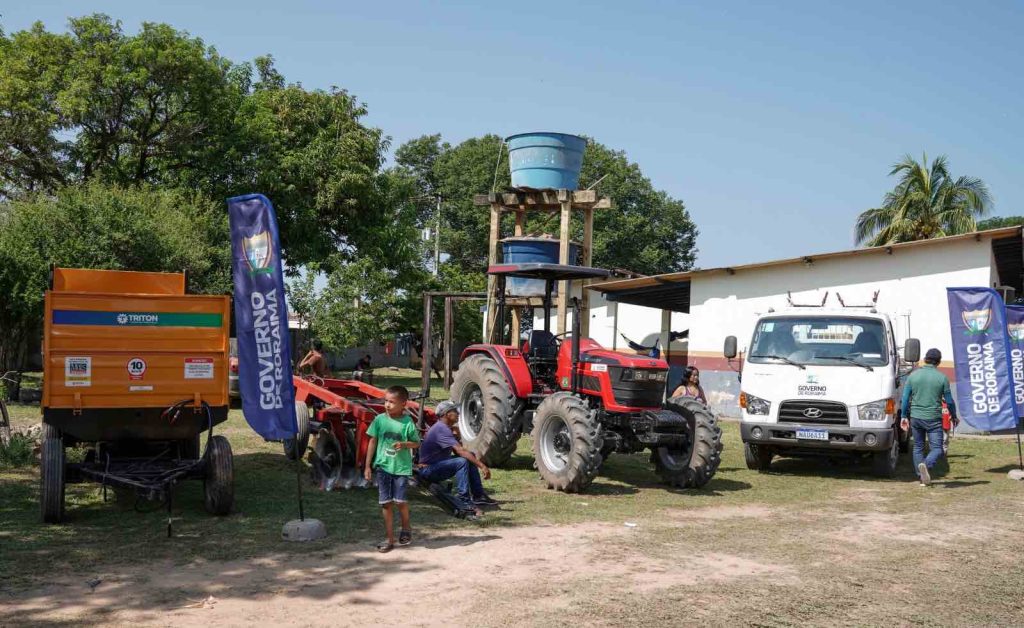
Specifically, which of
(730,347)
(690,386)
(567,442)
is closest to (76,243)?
(690,386)

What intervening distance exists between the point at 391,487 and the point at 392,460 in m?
0.22

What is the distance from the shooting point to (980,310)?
13.2 m

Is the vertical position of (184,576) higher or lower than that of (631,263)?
lower

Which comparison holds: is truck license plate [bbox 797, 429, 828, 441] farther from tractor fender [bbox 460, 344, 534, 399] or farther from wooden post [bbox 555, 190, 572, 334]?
wooden post [bbox 555, 190, 572, 334]

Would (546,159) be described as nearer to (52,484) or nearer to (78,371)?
(78,371)

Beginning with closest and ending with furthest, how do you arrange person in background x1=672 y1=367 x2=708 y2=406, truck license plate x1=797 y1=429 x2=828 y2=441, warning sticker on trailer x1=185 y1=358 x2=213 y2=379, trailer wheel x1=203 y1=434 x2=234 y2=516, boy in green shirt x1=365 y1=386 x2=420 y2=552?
boy in green shirt x1=365 y1=386 x2=420 y2=552
trailer wheel x1=203 y1=434 x2=234 y2=516
warning sticker on trailer x1=185 y1=358 x2=213 y2=379
truck license plate x1=797 y1=429 x2=828 y2=441
person in background x1=672 y1=367 x2=708 y2=406

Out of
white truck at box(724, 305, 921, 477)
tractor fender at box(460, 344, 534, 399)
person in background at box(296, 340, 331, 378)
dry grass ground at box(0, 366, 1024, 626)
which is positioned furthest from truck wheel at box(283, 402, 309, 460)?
white truck at box(724, 305, 921, 477)

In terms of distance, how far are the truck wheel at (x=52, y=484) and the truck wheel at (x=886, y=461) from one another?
1006 centimetres

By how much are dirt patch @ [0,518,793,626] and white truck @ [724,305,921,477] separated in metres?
4.98

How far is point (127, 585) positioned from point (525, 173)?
12.9m

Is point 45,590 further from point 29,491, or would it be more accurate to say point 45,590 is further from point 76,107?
point 76,107

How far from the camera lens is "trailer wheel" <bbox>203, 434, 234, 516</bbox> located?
8.52 meters

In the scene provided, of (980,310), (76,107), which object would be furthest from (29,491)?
(76,107)

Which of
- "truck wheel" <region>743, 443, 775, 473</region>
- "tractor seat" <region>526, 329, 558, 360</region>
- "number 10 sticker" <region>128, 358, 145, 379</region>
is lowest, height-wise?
"truck wheel" <region>743, 443, 775, 473</region>
